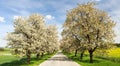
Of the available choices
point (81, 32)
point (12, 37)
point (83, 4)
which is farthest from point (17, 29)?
point (83, 4)

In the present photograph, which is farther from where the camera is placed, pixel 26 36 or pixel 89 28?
pixel 89 28

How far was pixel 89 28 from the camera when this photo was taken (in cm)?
5619

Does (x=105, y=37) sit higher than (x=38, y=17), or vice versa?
(x=38, y=17)

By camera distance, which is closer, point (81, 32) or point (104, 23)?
point (104, 23)

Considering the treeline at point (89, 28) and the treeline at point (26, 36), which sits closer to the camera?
the treeline at point (26, 36)

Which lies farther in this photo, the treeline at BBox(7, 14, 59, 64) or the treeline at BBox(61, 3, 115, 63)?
the treeline at BBox(61, 3, 115, 63)

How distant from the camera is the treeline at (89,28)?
174ft

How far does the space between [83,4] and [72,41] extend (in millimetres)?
9962

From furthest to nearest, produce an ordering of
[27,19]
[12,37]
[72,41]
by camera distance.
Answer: [72,41] < [27,19] < [12,37]

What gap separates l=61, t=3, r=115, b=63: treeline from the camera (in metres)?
53.1

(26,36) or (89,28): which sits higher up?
(89,28)

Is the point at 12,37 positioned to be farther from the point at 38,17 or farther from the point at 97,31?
the point at 97,31

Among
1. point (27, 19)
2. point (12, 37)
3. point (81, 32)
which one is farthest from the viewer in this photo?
point (81, 32)

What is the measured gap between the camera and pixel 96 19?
54.0m
